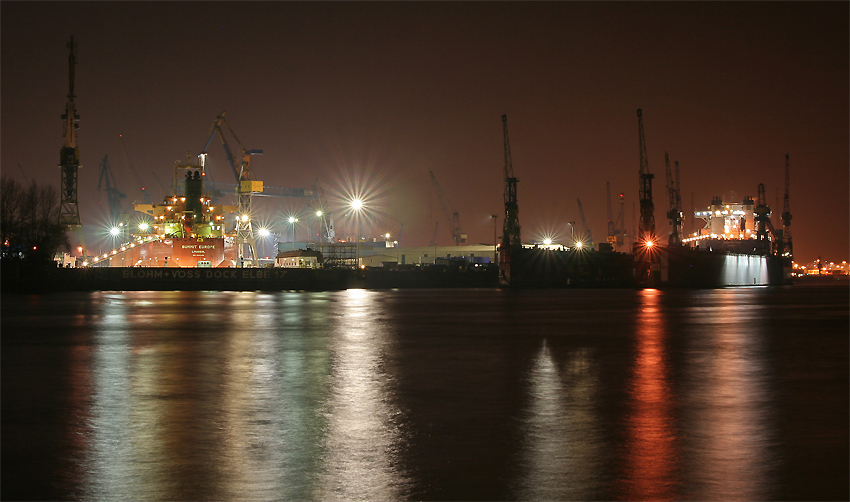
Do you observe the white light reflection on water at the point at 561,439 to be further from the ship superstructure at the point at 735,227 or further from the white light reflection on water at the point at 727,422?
the ship superstructure at the point at 735,227

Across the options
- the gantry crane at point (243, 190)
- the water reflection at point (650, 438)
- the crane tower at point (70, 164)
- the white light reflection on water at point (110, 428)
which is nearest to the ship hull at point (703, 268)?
the gantry crane at point (243, 190)

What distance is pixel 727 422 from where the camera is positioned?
11.0m

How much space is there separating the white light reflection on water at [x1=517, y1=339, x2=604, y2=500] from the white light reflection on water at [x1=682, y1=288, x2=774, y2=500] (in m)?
1.16

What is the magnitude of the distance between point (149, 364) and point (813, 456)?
14.6m

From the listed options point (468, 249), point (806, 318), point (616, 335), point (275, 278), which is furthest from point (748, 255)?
point (616, 335)

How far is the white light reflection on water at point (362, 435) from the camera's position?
25.1 feet

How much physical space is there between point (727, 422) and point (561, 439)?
298 cm

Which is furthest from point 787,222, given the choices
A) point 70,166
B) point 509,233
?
point 70,166

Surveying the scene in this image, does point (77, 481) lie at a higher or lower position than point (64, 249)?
lower

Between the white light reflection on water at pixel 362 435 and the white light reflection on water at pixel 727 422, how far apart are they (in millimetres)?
3239

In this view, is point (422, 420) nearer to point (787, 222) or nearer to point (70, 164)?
point (70, 164)

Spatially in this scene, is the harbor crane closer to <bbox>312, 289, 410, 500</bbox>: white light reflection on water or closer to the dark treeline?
the dark treeline

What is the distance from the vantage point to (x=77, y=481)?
7895mm

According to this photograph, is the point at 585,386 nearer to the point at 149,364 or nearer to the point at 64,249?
the point at 149,364
